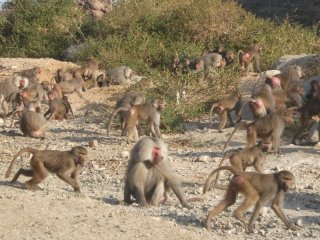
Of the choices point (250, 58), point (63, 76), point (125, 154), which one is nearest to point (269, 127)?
→ point (125, 154)

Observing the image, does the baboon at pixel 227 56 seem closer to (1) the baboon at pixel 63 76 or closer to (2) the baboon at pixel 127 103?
(1) the baboon at pixel 63 76

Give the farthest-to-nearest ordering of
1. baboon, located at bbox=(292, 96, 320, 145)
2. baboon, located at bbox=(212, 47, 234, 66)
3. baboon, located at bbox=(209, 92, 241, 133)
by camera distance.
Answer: baboon, located at bbox=(212, 47, 234, 66), baboon, located at bbox=(209, 92, 241, 133), baboon, located at bbox=(292, 96, 320, 145)

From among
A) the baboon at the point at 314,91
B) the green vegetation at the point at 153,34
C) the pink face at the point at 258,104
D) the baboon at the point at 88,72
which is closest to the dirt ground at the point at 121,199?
the pink face at the point at 258,104

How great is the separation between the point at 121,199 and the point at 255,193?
206cm

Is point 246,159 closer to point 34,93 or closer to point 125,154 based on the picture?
point 125,154

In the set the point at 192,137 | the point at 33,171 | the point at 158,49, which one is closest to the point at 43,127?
the point at 192,137

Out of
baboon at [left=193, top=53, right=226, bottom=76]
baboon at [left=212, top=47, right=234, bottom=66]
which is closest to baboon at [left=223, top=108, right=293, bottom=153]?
baboon at [left=193, top=53, right=226, bottom=76]

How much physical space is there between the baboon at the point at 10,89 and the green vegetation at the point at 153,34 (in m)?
2.62

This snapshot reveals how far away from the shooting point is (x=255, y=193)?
7.79 m

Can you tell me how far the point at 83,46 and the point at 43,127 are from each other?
9.55m

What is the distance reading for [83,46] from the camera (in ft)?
76.5

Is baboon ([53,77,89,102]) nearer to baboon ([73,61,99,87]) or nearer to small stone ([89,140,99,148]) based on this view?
baboon ([73,61,99,87])

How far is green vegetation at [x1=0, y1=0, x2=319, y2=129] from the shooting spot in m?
20.6

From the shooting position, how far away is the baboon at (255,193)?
7.74 metres
